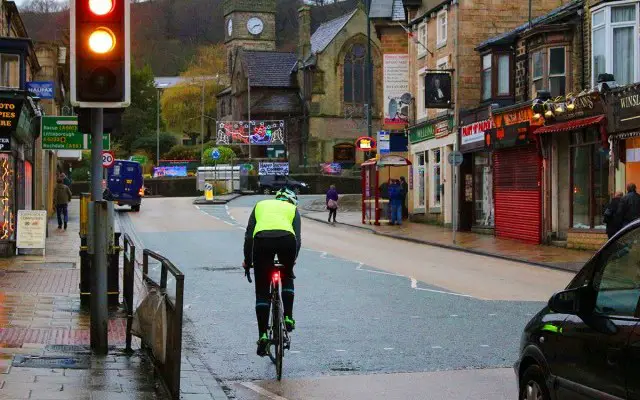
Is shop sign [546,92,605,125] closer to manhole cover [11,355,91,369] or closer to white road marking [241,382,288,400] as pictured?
white road marking [241,382,288,400]

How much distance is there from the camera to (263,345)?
10.4 meters

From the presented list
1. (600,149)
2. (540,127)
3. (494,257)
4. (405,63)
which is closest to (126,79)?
(494,257)

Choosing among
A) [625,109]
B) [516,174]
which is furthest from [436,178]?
[625,109]

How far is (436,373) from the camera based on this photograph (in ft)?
33.6

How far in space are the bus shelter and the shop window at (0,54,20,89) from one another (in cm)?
1706

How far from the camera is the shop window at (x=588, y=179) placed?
1111 inches

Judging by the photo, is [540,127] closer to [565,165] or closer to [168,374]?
[565,165]

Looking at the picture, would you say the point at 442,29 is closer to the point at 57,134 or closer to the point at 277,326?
the point at 57,134

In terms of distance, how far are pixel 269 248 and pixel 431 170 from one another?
110 ft

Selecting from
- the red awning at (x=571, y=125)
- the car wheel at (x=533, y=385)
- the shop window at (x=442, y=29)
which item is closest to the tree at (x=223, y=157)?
the shop window at (x=442, y=29)

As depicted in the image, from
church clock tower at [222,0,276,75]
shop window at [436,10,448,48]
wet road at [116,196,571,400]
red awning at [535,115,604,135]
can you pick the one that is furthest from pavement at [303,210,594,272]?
church clock tower at [222,0,276,75]

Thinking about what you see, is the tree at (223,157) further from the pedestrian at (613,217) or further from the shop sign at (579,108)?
the pedestrian at (613,217)

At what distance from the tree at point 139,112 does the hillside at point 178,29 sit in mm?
35931

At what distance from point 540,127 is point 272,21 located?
9686 cm
